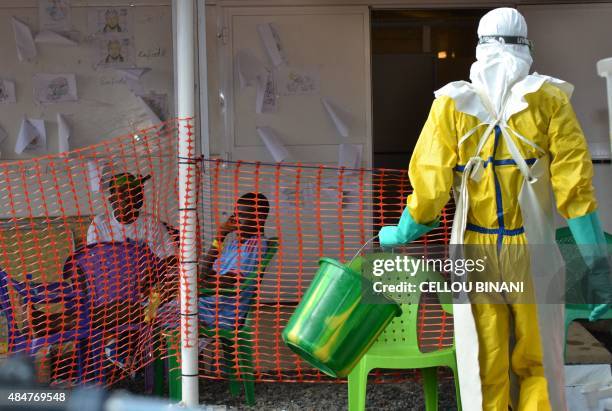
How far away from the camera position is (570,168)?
9.70 ft

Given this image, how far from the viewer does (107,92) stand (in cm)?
591

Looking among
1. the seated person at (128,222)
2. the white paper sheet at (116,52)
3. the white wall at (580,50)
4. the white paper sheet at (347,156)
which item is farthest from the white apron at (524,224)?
the white paper sheet at (116,52)

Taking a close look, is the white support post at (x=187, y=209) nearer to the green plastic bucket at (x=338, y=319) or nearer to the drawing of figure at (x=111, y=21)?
the green plastic bucket at (x=338, y=319)

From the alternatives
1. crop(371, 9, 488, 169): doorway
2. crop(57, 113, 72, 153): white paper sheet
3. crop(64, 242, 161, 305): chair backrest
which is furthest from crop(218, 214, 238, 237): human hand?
crop(371, 9, 488, 169): doorway

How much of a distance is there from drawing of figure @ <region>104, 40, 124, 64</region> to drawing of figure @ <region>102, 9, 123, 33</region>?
0.27 ft

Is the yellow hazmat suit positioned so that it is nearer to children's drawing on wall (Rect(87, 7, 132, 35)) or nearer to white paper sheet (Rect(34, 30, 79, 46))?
children's drawing on wall (Rect(87, 7, 132, 35))

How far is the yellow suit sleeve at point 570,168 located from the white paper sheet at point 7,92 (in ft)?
13.5

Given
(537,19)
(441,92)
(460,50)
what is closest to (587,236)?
(441,92)

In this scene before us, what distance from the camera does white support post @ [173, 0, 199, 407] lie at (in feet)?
12.1

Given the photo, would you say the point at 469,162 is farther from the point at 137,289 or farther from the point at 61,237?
the point at 61,237

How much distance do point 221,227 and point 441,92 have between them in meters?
1.92

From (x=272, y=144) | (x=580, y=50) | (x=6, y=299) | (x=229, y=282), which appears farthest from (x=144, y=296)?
(x=580, y=50)

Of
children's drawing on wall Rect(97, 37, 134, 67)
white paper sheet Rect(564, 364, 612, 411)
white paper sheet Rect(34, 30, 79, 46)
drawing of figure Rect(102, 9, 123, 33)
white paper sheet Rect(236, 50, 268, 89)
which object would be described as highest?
drawing of figure Rect(102, 9, 123, 33)

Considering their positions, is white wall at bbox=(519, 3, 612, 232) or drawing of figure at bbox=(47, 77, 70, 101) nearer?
drawing of figure at bbox=(47, 77, 70, 101)
